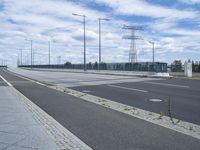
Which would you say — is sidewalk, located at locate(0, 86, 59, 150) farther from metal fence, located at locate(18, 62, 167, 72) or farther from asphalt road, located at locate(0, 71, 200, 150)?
metal fence, located at locate(18, 62, 167, 72)

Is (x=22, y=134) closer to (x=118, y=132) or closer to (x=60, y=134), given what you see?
(x=60, y=134)

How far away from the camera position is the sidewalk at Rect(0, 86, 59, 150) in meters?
6.62

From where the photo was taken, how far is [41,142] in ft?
22.8

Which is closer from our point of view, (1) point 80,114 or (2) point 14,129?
(2) point 14,129

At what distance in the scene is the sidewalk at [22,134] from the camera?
662 cm

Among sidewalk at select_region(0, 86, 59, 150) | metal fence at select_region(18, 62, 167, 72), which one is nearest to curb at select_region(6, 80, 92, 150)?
sidewalk at select_region(0, 86, 59, 150)

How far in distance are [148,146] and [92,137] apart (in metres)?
1.46

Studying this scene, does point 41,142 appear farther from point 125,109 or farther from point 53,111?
point 125,109

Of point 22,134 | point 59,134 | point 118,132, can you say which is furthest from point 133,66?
point 22,134

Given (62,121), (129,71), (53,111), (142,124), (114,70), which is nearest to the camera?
(142,124)

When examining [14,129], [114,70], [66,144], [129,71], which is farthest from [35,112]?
[114,70]

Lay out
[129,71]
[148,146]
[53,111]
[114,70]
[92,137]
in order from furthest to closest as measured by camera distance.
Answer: [114,70], [129,71], [53,111], [92,137], [148,146]

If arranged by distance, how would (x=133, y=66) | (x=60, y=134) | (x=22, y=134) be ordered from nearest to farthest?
(x=22, y=134)
(x=60, y=134)
(x=133, y=66)

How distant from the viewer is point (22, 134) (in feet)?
25.1
